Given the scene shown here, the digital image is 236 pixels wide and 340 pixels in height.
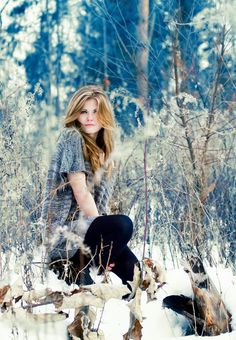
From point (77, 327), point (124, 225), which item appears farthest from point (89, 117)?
point (77, 327)

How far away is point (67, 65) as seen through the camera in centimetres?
1530

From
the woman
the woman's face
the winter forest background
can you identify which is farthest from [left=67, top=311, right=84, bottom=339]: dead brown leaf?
the woman's face

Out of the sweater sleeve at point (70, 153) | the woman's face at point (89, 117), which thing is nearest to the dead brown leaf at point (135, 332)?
the sweater sleeve at point (70, 153)

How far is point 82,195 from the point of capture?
118 inches

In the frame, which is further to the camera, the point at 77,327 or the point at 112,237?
the point at 112,237

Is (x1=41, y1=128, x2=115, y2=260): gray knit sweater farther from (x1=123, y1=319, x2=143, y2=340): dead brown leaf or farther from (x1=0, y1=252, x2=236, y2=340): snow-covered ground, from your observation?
(x1=123, y1=319, x2=143, y2=340): dead brown leaf

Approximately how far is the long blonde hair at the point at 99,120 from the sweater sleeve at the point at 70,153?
56 mm

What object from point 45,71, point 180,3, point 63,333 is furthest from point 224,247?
point 45,71

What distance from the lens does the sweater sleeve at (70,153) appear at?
3.02 meters

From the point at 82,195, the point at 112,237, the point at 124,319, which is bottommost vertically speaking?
the point at 124,319

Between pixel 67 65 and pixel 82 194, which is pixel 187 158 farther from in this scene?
pixel 67 65

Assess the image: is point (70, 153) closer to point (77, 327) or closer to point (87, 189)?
point (87, 189)

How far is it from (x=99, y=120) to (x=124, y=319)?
42.3 inches

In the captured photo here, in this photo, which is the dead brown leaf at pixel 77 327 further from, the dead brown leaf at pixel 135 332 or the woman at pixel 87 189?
the woman at pixel 87 189
